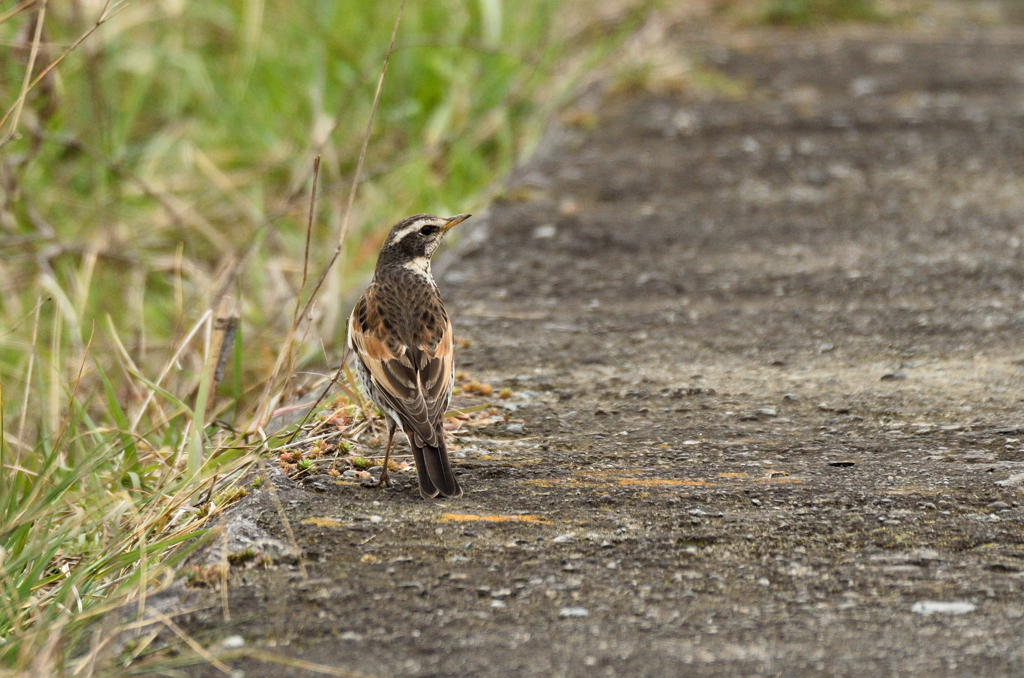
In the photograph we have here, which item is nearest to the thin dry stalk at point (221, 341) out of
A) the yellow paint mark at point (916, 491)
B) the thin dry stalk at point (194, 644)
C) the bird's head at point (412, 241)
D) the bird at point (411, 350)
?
the bird at point (411, 350)

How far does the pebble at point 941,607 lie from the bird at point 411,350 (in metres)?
1.29

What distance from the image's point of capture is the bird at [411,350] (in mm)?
3371

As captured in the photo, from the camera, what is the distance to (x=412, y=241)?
436cm

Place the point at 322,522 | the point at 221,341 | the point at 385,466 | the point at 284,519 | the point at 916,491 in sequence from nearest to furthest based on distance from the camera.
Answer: the point at 284,519 → the point at 322,522 → the point at 916,491 → the point at 385,466 → the point at 221,341

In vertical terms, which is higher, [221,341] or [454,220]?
[454,220]

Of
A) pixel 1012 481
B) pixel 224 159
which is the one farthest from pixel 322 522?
pixel 224 159

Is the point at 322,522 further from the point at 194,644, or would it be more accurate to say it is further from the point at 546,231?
the point at 546,231

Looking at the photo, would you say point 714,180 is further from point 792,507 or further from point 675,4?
point 675,4

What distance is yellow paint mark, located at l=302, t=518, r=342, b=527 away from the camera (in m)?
3.10

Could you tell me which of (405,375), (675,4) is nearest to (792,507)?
(405,375)

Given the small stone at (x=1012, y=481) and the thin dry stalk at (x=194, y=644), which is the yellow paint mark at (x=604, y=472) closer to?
the small stone at (x=1012, y=481)

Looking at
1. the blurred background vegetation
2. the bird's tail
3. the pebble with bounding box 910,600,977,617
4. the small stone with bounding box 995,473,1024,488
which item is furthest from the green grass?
the small stone with bounding box 995,473,1024,488

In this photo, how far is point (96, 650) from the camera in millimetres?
2459

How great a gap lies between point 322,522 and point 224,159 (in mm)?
4944
